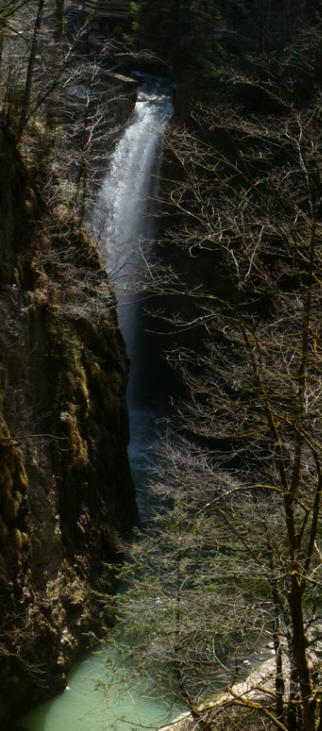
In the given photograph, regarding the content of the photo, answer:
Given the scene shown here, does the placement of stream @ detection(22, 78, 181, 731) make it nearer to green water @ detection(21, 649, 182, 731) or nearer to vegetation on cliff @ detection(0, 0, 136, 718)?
vegetation on cliff @ detection(0, 0, 136, 718)

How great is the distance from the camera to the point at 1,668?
37.7 ft

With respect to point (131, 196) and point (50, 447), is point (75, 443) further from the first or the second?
point (131, 196)

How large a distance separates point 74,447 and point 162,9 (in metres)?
16.8

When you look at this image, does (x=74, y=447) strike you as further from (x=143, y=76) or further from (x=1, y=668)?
(x=143, y=76)

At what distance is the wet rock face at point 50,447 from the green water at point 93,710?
26 cm

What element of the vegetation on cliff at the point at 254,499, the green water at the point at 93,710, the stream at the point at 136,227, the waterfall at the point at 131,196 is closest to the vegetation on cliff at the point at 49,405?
the green water at the point at 93,710

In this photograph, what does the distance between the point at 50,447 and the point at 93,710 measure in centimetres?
408

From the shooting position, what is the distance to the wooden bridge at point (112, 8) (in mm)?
33906

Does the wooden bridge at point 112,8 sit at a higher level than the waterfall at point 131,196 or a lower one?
higher

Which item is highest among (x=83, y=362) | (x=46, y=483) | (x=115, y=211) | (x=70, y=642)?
(x=115, y=211)

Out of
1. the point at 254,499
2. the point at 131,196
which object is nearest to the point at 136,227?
the point at 131,196

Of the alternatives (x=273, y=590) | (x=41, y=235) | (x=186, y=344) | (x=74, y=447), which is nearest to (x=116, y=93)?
(x=186, y=344)

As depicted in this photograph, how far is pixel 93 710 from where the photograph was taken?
12602 mm

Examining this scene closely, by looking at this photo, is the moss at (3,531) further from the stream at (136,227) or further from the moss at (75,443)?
the stream at (136,227)
